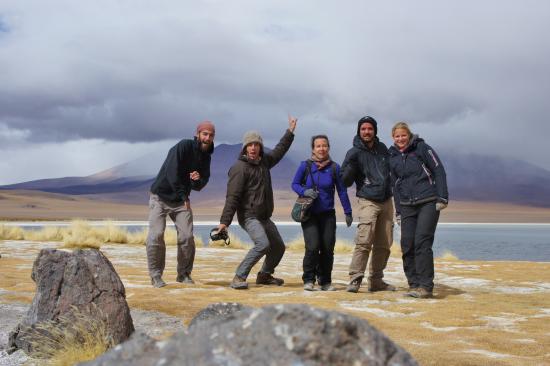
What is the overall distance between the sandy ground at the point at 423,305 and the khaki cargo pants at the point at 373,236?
0.33m

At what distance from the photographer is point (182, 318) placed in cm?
572

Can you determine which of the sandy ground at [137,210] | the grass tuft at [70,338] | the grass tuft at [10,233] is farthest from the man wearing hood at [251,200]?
the sandy ground at [137,210]

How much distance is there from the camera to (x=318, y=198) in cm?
773

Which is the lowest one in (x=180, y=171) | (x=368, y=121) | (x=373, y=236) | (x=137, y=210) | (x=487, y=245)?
(x=487, y=245)

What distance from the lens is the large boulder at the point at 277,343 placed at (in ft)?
6.66

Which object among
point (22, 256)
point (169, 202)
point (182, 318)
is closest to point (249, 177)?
point (169, 202)

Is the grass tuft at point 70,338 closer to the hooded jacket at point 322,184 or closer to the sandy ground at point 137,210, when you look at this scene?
the hooded jacket at point 322,184

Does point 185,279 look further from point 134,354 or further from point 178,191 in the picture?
point 134,354

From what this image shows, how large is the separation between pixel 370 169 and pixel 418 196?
71cm

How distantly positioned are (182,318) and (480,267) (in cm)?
807

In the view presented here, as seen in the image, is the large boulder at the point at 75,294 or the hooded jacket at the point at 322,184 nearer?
the large boulder at the point at 75,294

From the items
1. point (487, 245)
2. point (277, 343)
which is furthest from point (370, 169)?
point (487, 245)

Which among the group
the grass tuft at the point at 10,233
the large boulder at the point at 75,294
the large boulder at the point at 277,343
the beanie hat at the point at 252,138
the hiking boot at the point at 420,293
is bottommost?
the grass tuft at the point at 10,233

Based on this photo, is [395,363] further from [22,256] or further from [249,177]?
[22,256]
